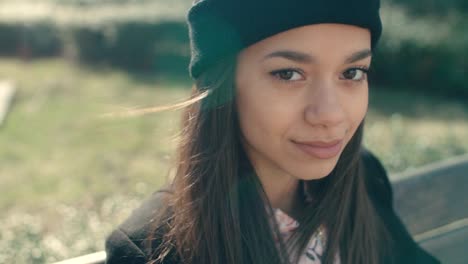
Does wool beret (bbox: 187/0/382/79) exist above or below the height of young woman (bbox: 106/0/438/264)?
above

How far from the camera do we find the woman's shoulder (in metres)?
1.86

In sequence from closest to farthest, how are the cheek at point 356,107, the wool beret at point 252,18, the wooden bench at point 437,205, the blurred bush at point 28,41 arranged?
the wool beret at point 252,18, the cheek at point 356,107, the wooden bench at point 437,205, the blurred bush at point 28,41

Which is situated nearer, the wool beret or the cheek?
the wool beret

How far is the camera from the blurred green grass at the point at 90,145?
3379mm

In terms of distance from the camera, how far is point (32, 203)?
15.6 ft

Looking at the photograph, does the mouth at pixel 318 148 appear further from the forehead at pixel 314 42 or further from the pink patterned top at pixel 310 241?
the pink patterned top at pixel 310 241

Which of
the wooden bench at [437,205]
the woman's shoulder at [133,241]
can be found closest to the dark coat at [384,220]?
the woman's shoulder at [133,241]

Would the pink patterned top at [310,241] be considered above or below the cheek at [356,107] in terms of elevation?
below

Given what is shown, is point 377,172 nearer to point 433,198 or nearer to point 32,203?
point 433,198

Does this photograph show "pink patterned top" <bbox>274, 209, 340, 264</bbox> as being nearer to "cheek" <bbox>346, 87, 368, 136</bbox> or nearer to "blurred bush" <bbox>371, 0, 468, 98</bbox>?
"cheek" <bbox>346, 87, 368, 136</bbox>

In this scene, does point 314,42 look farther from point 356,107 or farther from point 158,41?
point 158,41

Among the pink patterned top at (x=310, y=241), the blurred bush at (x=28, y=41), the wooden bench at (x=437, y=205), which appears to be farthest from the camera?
the blurred bush at (x=28, y=41)

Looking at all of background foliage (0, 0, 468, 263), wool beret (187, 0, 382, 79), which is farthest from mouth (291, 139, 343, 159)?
background foliage (0, 0, 468, 263)

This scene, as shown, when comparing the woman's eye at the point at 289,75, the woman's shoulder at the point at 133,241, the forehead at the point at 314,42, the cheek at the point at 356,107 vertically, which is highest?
the forehead at the point at 314,42
